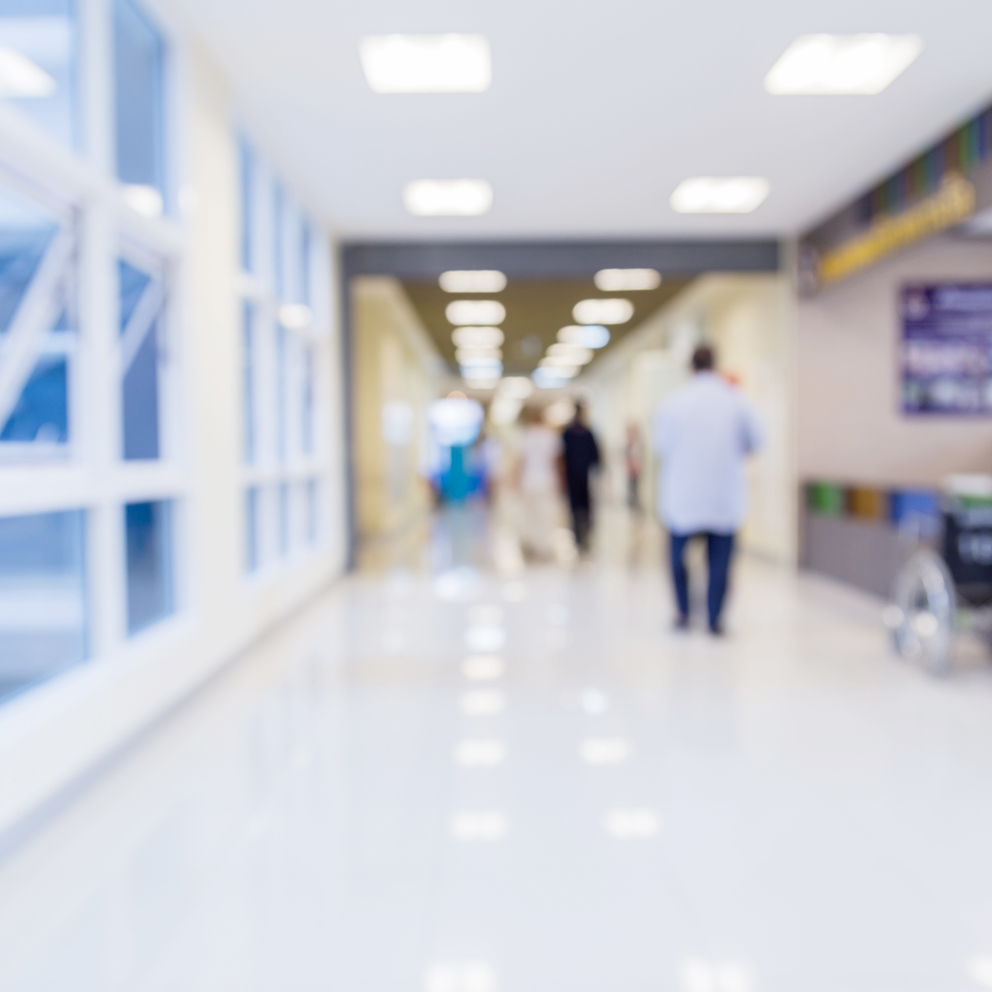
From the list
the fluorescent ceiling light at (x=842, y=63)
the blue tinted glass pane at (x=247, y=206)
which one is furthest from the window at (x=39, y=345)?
the fluorescent ceiling light at (x=842, y=63)

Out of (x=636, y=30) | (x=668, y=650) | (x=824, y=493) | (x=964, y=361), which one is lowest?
(x=668, y=650)

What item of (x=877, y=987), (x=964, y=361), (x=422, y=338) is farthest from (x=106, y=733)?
(x=422, y=338)

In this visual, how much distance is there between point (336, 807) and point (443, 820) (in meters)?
0.36

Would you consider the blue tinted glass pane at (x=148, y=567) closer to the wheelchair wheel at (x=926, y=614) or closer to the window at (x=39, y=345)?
the window at (x=39, y=345)

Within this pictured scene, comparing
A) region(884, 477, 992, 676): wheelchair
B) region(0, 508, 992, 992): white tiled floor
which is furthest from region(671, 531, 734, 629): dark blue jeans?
region(884, 477, 992, 676): wheelchair

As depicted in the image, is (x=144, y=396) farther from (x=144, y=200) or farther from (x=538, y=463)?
(x=538, y=463)

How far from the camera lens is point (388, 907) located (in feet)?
7.38

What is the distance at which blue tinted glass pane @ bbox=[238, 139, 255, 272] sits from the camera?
20.4ft

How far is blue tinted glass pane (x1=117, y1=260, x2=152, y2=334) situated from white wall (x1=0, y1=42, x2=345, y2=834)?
237 mm

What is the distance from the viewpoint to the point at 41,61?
128 inches

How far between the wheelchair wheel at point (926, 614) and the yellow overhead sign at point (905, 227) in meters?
2.35

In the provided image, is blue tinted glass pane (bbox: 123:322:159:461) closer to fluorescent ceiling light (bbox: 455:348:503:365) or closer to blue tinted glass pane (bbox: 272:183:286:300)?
blue tinted glass pane (bbox: 272:183:286:300)

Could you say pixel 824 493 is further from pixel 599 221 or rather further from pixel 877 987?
pixel 877 987

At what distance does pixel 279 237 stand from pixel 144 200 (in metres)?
3.16
